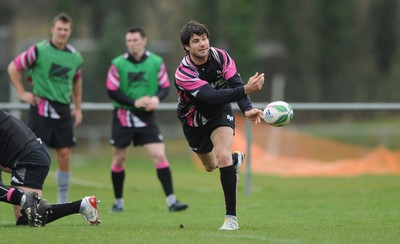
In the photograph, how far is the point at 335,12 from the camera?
52.1m

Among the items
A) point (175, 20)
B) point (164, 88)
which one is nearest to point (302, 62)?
point (175, 20)

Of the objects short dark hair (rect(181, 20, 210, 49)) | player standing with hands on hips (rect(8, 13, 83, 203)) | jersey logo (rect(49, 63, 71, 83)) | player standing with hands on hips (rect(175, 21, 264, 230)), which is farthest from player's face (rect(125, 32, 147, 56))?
short dark hair (rect(181, 20, 210, 49))

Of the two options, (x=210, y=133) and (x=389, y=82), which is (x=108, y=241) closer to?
(x=210, y=133)

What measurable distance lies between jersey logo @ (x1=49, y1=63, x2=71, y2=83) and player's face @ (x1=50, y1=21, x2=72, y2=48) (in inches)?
12.0

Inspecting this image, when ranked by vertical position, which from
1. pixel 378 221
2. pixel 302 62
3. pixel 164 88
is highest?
pixel 164 88

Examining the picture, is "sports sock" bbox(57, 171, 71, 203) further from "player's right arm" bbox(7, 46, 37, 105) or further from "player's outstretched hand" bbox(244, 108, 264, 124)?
"player's outstretched hand" bbox(244, 108, 264, 124)

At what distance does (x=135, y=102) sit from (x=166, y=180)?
1102 mm

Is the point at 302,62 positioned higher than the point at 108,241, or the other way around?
the point at 108,241

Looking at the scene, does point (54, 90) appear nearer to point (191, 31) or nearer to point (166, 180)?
point (166, 180)

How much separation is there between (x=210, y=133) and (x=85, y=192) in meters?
6.32

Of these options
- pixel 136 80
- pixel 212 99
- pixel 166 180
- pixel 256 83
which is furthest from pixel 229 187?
pixel 136 80

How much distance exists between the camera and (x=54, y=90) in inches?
447

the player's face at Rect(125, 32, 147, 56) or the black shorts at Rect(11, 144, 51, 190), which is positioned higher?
the player's face at Rect(125, 32, 147, 56)

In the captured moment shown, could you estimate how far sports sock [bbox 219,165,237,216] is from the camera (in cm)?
787
